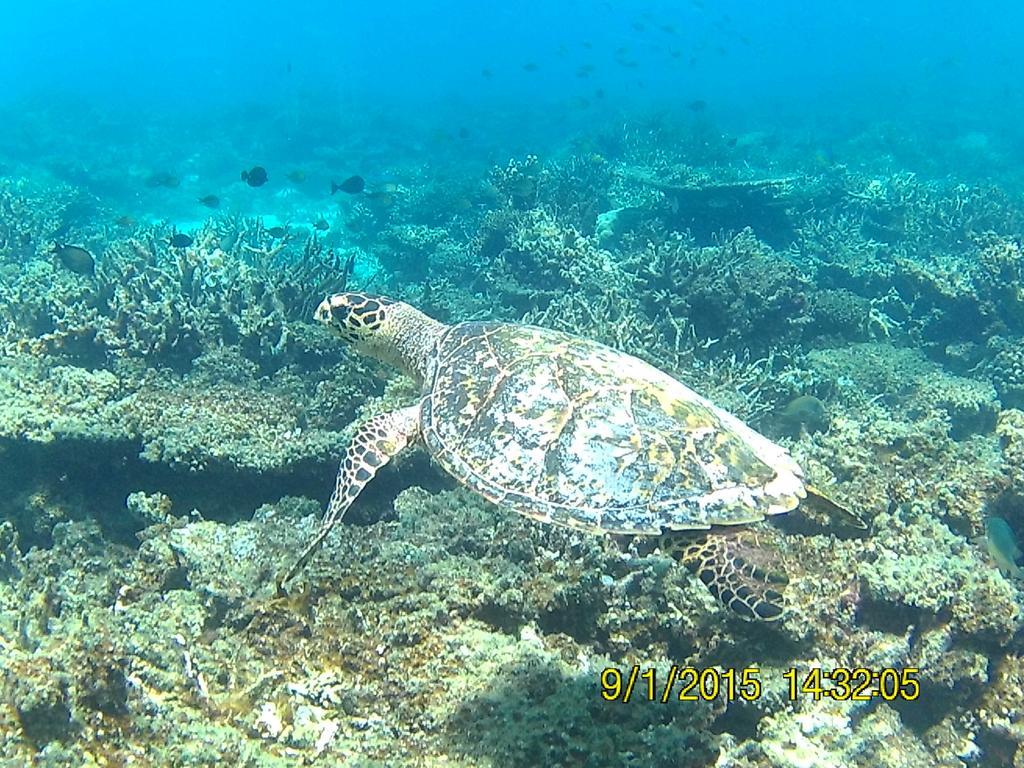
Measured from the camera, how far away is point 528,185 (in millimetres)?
11078

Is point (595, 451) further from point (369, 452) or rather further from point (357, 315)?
point (357, 315)

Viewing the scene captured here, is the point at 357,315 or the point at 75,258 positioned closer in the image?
the point at 357,315

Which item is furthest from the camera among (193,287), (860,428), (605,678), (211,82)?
(211,82)

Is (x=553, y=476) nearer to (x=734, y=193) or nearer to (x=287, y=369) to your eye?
(x=287, y=369)

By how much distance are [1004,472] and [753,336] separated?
3.04 m

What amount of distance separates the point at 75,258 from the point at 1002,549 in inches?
344

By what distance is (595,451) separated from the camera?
10.2ft

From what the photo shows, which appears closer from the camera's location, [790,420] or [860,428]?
[860,428]

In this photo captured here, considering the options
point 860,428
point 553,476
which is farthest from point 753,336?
point 553,476

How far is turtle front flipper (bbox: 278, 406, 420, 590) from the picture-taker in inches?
139

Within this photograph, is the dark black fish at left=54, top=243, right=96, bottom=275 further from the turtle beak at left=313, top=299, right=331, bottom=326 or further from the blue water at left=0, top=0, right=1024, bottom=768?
the turtle beak at left=313, top=299, right=331, bottom=326

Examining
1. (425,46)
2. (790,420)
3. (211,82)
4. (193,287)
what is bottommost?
(790,420)

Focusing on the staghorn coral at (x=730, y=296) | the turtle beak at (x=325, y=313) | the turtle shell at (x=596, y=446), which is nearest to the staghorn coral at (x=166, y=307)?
the turtle beak at (x=325, y=313)
